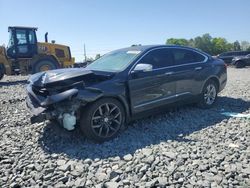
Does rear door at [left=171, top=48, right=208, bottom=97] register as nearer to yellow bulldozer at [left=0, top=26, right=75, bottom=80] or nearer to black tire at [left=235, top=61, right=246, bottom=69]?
yellow bulldozer at [left=0, top=26, right=75, bottom=80]

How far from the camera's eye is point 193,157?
158 inches

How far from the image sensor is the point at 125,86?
16.7 ft

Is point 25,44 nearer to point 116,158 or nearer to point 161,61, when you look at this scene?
point 161,61

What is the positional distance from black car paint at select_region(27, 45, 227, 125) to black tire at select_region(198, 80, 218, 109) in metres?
0.22

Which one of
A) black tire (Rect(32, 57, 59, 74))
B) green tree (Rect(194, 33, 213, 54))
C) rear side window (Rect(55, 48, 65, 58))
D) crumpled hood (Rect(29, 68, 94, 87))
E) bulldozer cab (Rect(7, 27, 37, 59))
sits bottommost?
crumpled hood (Rect(29, 68, 94, 87))

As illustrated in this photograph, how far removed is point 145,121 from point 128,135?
88 centimetres

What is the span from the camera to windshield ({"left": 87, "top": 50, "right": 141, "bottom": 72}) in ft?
17.7

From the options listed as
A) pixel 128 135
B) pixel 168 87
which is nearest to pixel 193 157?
pixel 128 135

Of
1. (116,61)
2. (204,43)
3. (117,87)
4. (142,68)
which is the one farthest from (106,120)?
(204,43)

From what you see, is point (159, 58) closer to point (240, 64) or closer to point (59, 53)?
point (59, 53)

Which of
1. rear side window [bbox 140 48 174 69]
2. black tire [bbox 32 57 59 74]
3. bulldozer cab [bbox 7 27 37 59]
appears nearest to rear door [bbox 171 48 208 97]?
rear side window [bbox 140 48 174 69]

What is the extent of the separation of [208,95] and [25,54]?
1227cm

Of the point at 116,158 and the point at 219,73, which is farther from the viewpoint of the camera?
the point at 219,73

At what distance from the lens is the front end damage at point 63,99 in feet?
14.5
